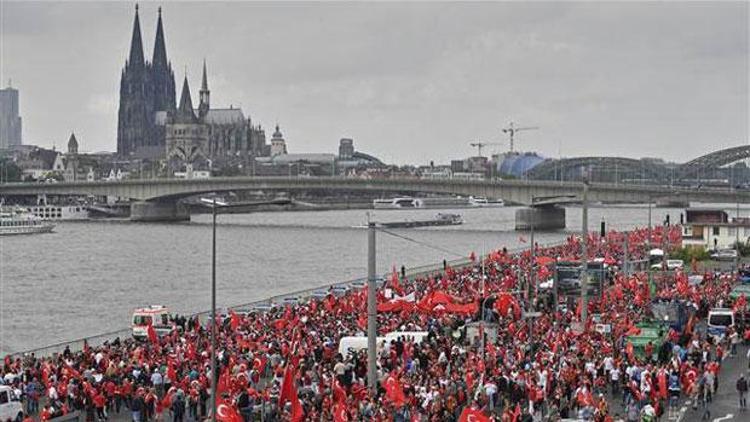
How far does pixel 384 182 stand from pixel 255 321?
80135mm

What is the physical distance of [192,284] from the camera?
65.8 meters

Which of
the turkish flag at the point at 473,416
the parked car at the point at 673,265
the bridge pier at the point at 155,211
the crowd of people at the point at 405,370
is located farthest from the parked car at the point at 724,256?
the bridge pier at the point at 155,211

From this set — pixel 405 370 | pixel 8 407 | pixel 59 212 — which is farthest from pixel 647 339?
pixel 59 212

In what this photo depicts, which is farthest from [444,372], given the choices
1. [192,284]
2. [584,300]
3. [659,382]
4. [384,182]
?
[384,182]

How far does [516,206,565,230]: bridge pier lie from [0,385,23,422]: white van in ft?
295

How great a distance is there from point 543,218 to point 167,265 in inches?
1746

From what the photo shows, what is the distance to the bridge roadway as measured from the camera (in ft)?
339

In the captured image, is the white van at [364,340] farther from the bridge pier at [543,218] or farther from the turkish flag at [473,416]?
the bridge pier at [543,218]

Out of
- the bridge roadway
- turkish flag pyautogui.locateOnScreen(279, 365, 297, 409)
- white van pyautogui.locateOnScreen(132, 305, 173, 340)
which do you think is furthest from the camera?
the bridge roadway

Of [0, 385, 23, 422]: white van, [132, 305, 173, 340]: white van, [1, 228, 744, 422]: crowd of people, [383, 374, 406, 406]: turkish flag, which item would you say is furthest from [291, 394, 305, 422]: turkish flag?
[132, 305, 173, 340]: white van

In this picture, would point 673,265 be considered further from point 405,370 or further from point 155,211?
point 155,211

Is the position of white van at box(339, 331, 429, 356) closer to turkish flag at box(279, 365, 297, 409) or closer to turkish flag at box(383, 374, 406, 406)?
turkish flag at box(383, 374, 406, 406)

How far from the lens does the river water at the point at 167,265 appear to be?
169 feet

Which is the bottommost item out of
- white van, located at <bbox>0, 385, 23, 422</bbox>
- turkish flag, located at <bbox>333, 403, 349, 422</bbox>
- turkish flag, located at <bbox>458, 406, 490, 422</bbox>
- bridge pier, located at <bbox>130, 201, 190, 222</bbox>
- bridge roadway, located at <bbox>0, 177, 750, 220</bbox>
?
bridge pier, located at <bbox>130, 201, 190, 222</bbox>
